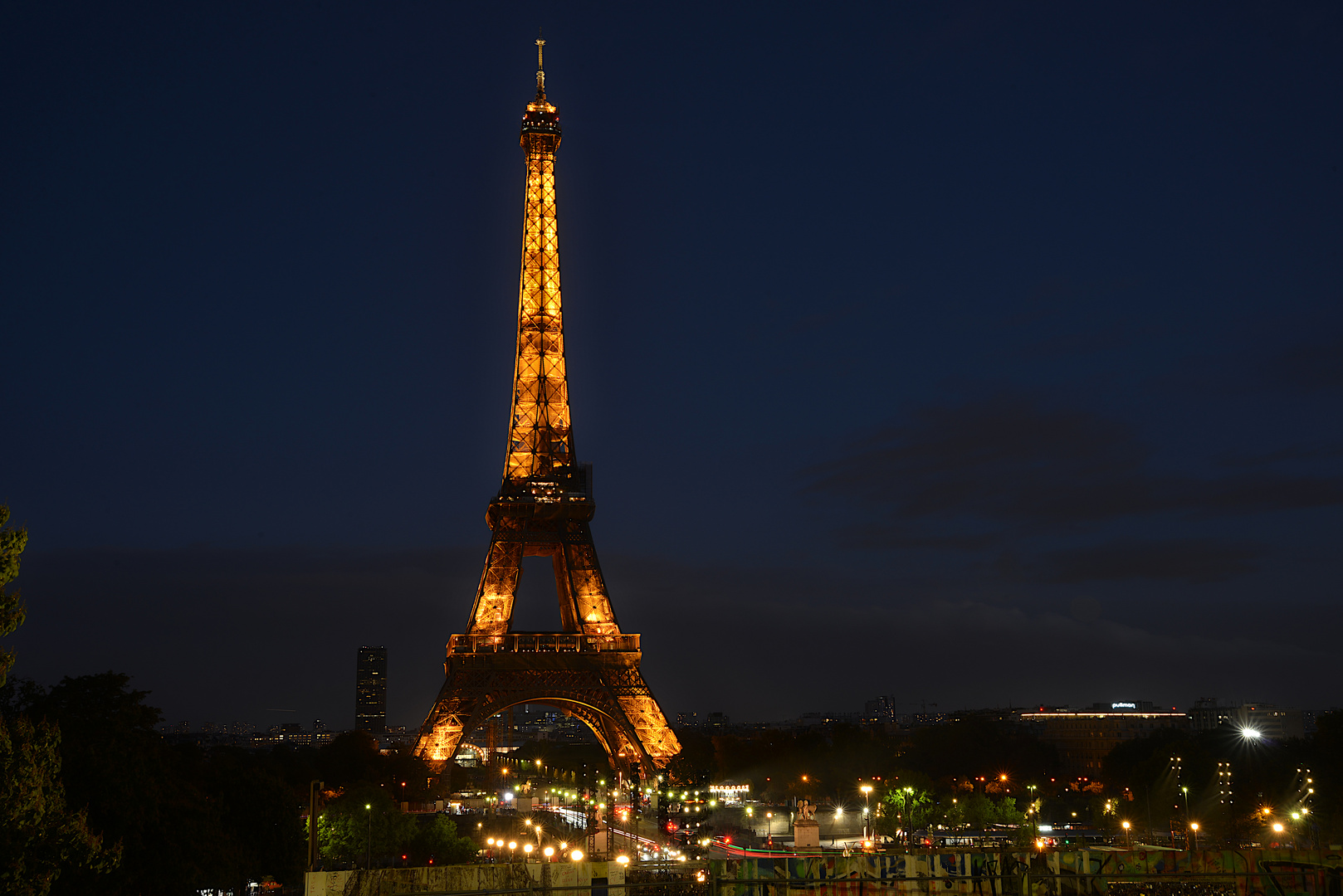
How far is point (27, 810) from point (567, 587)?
4996cm

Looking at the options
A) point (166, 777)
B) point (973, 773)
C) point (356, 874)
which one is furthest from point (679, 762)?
point (973, 773)

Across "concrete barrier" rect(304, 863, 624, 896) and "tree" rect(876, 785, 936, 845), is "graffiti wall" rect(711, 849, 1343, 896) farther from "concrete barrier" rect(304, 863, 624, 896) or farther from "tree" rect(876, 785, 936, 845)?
"tree" rect(876, 785, 936, 845)

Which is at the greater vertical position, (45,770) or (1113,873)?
(45,770)

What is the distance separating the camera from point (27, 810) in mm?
20078

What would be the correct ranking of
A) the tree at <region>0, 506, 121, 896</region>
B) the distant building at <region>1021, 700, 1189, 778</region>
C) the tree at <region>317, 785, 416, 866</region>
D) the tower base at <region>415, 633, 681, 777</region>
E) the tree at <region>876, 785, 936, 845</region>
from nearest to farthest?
the tree at <region>0, 506, 121, 896</region> → the tree at <region>317, 785, 416, 866</region> → the tree at <region>876, 785, 936, 845</region> → the tower base at <region>415, 633, 681, 777</region> → the distant building at <region>1021, 700, 1189, 778</region>

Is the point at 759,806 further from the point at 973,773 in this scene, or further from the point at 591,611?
the point at 973,773

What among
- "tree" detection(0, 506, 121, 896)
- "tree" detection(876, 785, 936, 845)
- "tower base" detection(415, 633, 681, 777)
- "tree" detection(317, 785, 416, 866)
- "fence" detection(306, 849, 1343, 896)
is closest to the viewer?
"tree" detection(0, 506, 121, 896)

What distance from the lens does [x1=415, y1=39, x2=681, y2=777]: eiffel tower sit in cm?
6425

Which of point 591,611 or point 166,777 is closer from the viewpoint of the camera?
point 166,777

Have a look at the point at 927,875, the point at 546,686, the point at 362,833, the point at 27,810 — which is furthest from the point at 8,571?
the point at 546,686

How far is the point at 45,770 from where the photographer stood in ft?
70.1

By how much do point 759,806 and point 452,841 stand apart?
83.8 feet

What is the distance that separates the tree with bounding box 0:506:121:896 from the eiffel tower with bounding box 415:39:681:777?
42925 mm

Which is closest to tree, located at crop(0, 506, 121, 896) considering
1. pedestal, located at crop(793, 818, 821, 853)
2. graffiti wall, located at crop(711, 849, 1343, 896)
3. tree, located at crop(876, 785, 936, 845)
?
graffiti wall, located at crop(711, 849, 1343, 896)
